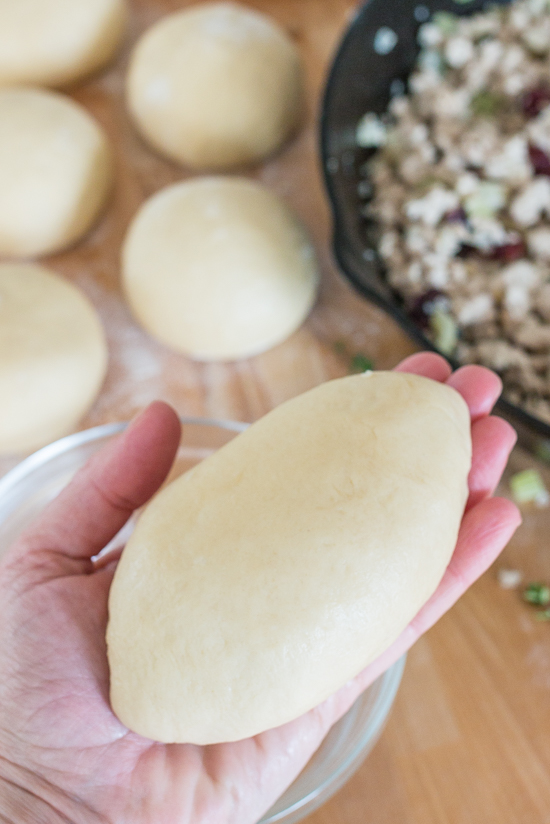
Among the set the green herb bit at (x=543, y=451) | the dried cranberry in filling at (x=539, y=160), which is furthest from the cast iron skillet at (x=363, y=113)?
the dried cranberry in filling at (x=539, y=160)

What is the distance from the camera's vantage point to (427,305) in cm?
92

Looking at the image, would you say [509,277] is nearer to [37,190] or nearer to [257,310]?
[257,310]

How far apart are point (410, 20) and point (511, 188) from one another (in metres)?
0.34

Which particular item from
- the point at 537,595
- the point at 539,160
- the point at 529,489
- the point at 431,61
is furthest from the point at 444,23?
the point at 537,595

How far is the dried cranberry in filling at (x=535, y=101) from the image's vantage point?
998mm

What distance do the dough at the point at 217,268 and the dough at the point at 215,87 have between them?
0.46ft

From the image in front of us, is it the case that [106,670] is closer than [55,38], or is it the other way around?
[106,670]

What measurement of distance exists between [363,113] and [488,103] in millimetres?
196

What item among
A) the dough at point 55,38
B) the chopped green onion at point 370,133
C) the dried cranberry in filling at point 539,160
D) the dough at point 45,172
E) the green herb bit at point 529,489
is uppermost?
the dough at point 55,38

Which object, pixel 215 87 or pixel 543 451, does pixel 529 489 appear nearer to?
pixel 543 451

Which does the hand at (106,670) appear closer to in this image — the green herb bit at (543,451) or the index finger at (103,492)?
the index finger at (103,492)

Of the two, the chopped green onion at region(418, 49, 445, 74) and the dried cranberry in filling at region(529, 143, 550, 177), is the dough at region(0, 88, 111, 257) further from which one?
the dried cranberry in filling at region(529, 143, 550, 177)

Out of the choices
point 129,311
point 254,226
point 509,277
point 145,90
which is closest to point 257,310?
point 254,226

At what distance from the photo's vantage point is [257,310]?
3.20ft
